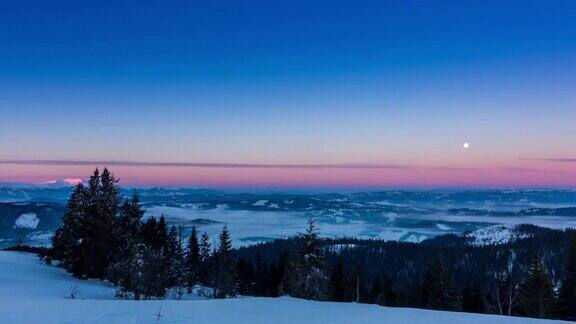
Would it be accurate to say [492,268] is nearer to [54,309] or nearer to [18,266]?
[18,266]

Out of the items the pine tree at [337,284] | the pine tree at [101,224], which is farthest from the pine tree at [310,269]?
the pine tree at [337,284]

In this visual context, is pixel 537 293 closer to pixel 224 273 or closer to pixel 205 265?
pixel 224 273

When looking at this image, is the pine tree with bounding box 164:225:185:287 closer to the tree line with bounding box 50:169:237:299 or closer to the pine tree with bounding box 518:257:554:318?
the tree line with bounding box 50:169:237:299

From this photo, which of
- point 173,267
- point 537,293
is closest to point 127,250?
point 173,267

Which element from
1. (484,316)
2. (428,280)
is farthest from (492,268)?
(484,316)

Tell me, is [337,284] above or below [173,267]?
below

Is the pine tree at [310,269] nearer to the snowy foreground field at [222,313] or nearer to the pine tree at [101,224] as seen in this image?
the pine tree at [101,224]

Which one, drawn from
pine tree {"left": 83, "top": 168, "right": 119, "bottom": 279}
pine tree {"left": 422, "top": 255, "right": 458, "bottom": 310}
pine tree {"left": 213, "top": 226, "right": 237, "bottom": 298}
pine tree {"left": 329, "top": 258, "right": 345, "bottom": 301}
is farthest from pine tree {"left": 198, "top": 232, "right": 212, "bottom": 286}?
pine tree {"left": 422, "top": 255, "right": 458, "bottom": 310}
